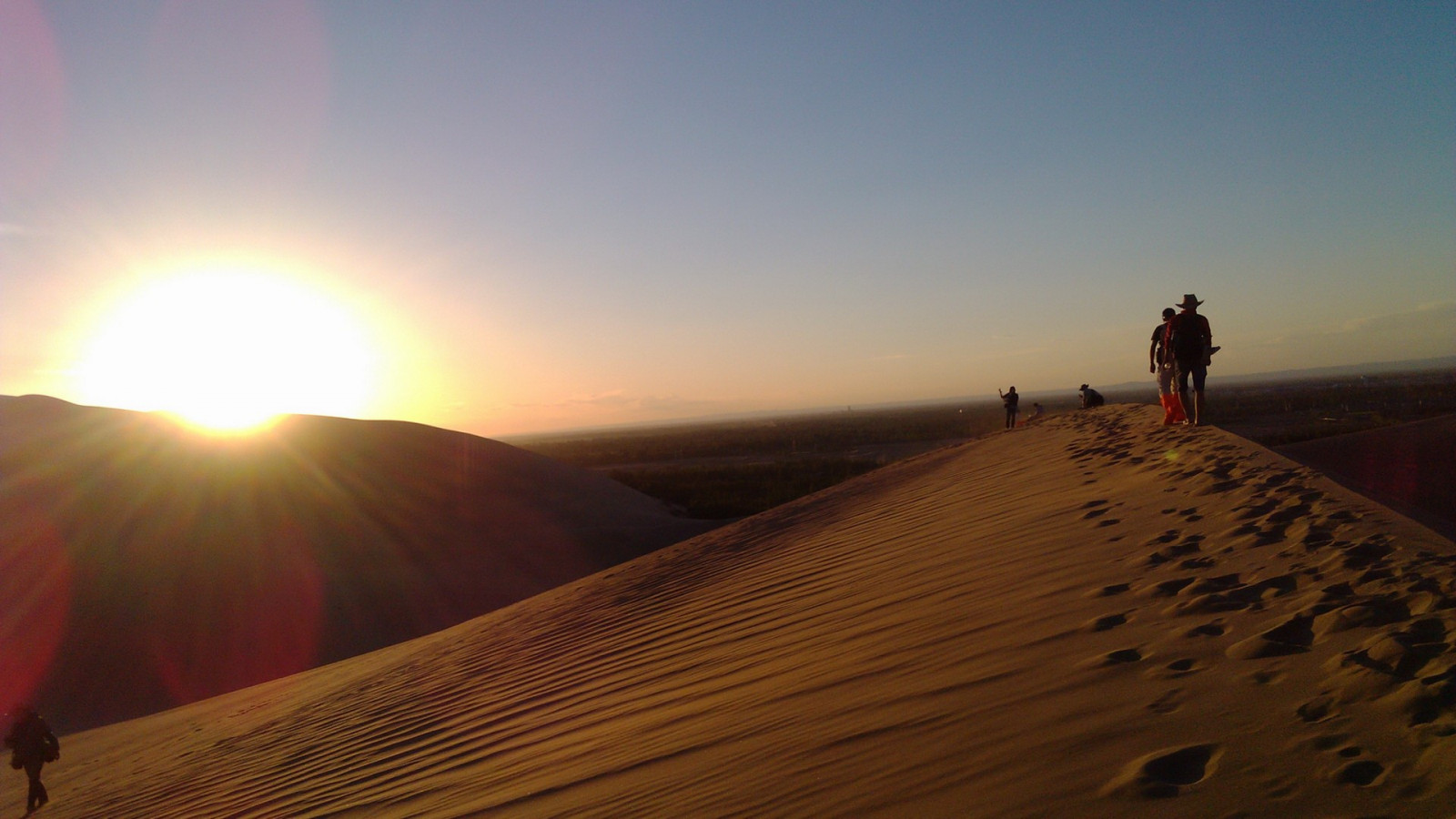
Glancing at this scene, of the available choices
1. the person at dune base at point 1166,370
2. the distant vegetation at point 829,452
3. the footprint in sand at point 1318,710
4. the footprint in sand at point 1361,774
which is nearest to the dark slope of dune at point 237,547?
the distant vegetation at point 829,452

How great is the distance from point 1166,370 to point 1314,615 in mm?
8342

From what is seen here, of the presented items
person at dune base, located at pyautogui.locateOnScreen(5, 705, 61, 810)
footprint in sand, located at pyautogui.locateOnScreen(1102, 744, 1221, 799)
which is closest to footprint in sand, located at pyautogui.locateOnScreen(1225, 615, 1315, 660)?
footprint in sand, located at pyautogui.locateOnScreen(1102, 744, 1221, 799)

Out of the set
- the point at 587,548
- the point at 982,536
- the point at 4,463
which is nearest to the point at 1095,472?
the point at 982,536

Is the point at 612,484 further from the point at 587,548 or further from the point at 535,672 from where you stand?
the point at 535,672

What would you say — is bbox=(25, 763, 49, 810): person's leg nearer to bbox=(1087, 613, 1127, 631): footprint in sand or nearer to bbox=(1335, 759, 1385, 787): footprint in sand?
bbox=(1087, 613, 1127, 631): footprint in sand

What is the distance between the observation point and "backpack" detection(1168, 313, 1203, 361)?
929 cm

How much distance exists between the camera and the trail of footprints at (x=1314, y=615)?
2.27 metres

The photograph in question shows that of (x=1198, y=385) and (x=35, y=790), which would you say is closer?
(x=35, y=790)

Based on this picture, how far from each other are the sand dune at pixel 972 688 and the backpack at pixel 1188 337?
166 centimetres

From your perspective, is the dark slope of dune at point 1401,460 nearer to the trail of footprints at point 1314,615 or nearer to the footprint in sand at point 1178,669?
the trail of footprints at point 1314,615

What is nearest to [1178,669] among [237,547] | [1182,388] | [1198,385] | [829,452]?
[1198,385]

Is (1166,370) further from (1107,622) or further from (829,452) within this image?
(829,452)

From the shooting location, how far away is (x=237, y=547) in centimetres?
1698

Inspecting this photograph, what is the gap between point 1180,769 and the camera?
2.30 meters
